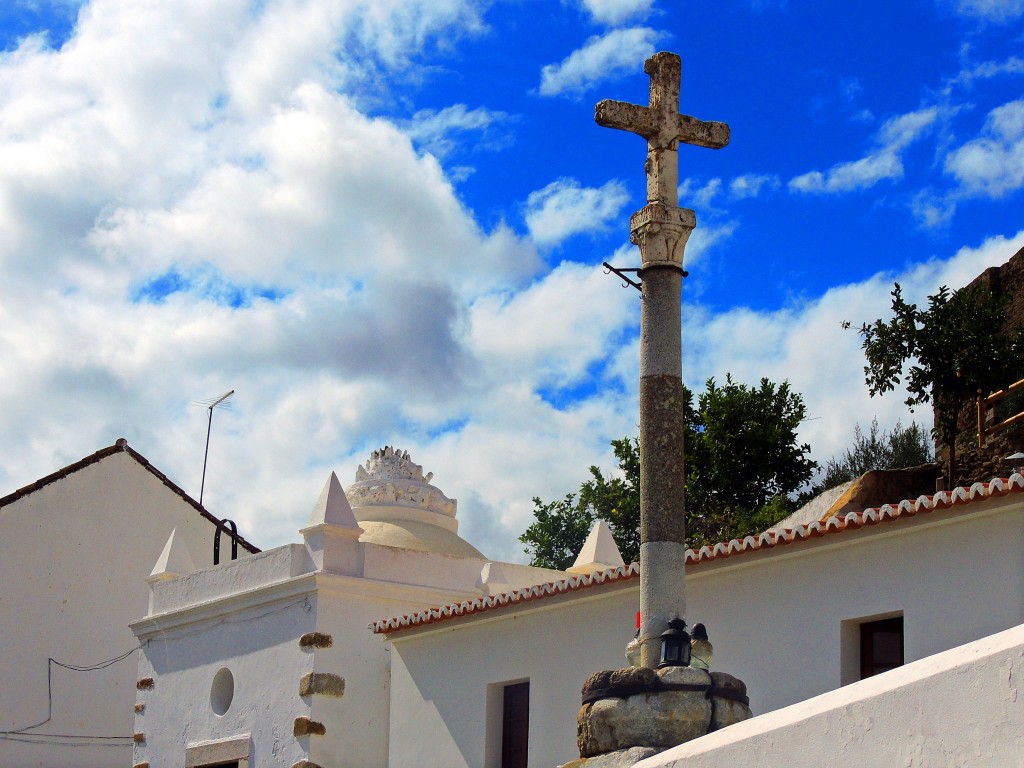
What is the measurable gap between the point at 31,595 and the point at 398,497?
7.41 metres

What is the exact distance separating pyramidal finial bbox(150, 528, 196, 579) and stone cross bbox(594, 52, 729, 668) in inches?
458

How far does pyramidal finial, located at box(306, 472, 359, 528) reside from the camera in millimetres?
17781

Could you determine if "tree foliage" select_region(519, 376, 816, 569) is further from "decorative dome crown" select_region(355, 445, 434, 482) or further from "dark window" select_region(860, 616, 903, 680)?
"dark window" select_region(860, 616, 903, 680)

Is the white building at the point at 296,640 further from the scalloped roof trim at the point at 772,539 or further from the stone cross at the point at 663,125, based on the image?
the stone cross at the point at 663,125

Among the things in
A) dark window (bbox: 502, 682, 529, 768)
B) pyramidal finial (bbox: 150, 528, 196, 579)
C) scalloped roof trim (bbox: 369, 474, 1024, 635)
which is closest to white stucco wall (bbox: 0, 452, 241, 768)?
pyramidal finial (bbox: 150, 528, 196, 579)

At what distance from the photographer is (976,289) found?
27938 mm

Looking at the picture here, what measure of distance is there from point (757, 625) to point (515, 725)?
3.75 meters

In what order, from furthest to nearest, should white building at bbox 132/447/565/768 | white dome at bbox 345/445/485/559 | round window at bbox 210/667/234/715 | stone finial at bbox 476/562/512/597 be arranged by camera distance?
white dome at bbox 345/445/485/559 < stone finial at bbox 476/562/512/597 < round window at bbox 210/667/234/715 < white building at bbox 132/447/565/768

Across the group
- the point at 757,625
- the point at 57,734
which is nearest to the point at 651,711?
the point at 757,625

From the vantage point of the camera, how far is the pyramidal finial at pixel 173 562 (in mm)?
20438

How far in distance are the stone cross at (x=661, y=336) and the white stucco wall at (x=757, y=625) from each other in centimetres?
229

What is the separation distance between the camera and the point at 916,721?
5641 mm

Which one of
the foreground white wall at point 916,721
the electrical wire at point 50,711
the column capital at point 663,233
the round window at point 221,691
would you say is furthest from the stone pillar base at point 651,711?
the electrical wire at point 50,711

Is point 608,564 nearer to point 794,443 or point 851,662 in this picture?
point 851,662
